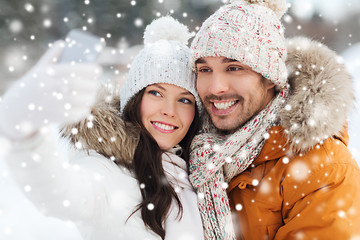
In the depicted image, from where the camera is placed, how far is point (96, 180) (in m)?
1.50

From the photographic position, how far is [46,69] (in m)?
1.11

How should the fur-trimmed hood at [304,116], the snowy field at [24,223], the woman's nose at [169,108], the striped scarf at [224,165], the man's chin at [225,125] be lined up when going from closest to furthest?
1. the fur-trimmed hood at [304,116]
2. the striped scarf at [224,165]
3. the woman's nose at [169,108]
4. the man's chin at [225,125]
5. the snowy field at [24,223]

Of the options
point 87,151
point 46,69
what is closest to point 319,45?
point 87,151

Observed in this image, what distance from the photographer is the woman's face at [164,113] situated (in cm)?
203

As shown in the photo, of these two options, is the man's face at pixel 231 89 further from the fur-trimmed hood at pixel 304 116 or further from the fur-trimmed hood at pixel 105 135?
the fur-trimmed hood at pixel 105 135

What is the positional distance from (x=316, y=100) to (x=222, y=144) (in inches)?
23.2

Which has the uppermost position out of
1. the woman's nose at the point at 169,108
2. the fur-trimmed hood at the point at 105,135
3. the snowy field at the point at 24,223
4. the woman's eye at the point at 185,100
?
the woman's eye at the point at 185,100

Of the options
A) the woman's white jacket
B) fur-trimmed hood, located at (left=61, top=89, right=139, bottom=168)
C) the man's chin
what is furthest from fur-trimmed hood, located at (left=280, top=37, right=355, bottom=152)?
fur-trimmed hood, located at (left=61, top=89, right=139, bottom=168)

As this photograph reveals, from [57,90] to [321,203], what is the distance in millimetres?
1341

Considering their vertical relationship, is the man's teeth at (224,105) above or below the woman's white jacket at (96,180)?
above

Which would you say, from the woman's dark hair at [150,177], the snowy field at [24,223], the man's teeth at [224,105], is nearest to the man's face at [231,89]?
the man's teeth at [224,105]

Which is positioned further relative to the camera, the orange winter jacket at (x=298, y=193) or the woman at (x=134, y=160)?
the orange winter jacket at (x=298, y=193)

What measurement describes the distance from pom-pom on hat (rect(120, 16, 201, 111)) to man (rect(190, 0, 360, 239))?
104 mm

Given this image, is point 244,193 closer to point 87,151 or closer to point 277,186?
point 277,186
